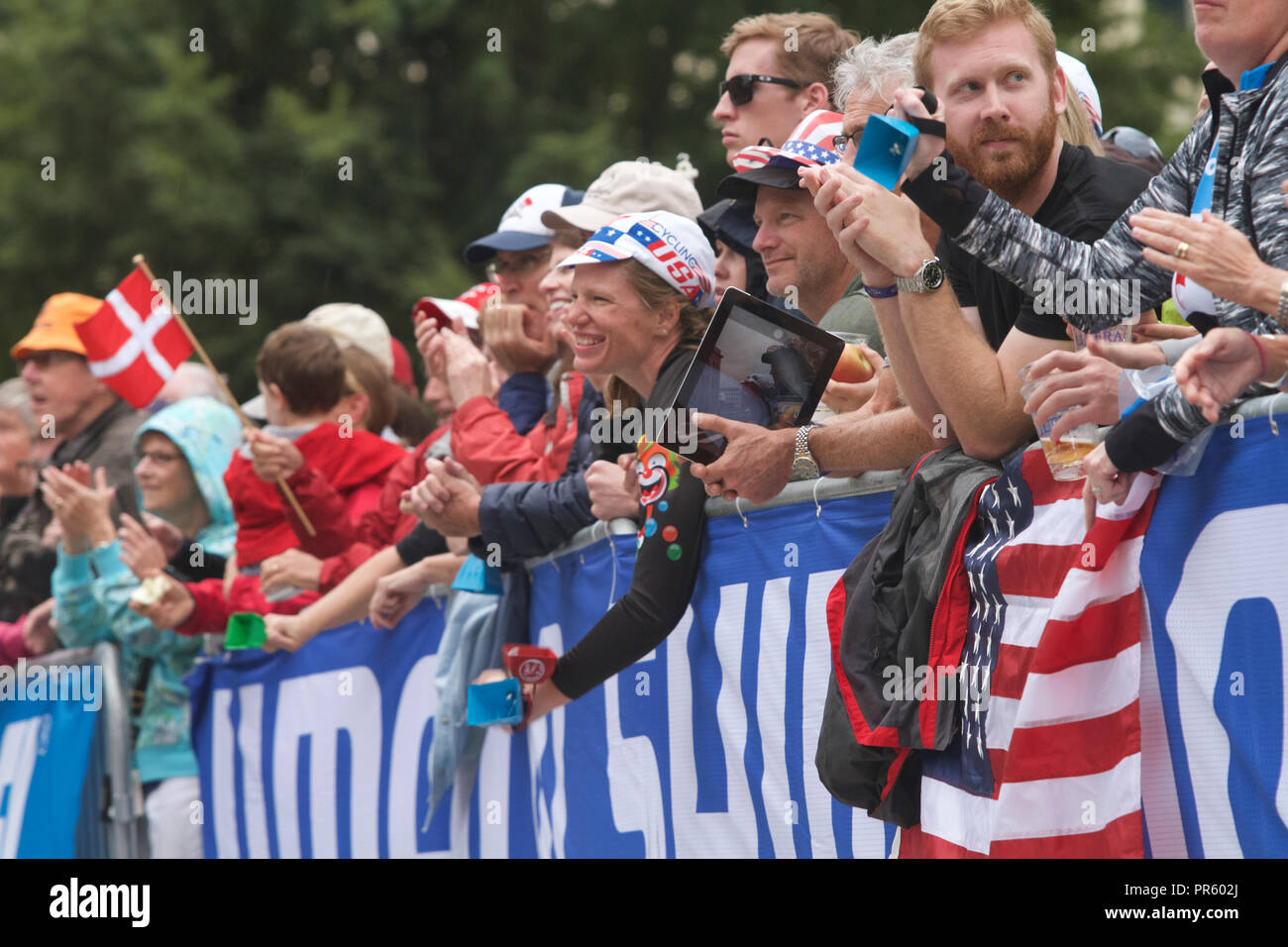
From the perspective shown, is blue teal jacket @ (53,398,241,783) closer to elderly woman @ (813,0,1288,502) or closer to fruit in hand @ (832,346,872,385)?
fruit in hand @ (832,346,872,385)

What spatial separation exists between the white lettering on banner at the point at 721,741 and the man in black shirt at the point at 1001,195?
0.86 m

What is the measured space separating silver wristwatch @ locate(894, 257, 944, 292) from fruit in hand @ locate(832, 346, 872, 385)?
29.4 inches

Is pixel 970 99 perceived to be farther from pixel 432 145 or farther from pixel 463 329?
pixel 432 145

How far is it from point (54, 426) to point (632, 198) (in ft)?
12.1

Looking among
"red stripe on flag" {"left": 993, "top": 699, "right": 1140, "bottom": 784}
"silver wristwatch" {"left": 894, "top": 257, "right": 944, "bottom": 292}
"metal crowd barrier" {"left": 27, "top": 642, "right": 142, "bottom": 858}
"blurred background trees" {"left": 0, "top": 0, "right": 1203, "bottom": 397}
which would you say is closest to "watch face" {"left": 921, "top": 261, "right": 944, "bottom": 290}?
"silver wristwatch" {"left": 894, "top": 257, "right": 944, "bottom": 292}

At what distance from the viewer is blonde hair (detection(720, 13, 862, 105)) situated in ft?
16.4

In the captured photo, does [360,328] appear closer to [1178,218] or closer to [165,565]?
[165,565]

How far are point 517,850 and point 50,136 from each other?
44.6 feet

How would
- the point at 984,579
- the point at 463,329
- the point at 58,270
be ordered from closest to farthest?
the point at 984,579
the point at 463,329
the point at 58,270

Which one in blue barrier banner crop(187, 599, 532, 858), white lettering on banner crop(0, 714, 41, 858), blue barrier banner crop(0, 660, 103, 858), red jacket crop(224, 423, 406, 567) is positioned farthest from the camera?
white lettering on banner crop(0, 714, 41, 858)

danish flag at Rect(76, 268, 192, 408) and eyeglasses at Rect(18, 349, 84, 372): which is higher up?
eyeglasses at Rect(18, 349, 84, 372)

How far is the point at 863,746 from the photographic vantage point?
3084 millimetres

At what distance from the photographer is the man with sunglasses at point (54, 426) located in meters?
7.55
